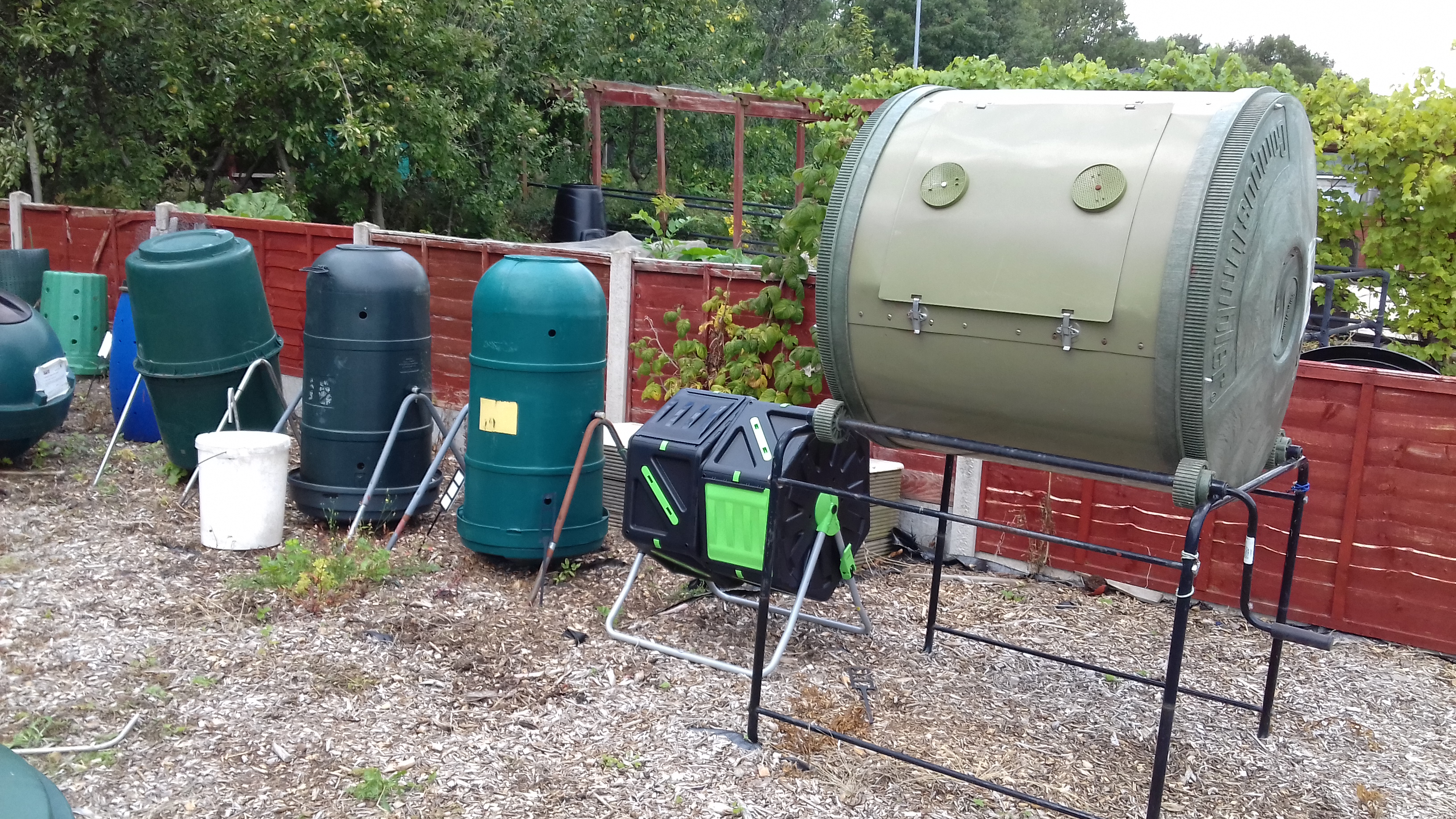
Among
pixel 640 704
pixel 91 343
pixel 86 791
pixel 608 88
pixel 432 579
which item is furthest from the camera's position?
pixel 608 88

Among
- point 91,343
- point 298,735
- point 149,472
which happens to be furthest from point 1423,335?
point 91,343

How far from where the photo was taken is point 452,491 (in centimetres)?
634

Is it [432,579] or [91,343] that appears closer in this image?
[432,579]

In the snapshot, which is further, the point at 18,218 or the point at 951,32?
the point at 951,32

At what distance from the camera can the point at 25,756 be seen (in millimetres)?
3887

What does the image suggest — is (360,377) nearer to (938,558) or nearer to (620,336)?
(620,336)

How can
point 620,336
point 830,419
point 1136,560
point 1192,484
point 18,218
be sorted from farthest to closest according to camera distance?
1. point 18,218
2. point 620,336
3. point 1136,560
4. point 830,419
5. point 1192,484

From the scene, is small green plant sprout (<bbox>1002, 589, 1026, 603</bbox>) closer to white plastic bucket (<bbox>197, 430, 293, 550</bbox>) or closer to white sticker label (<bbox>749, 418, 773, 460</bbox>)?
white sticker label (<bbox>749, 418, 773, 460</bbox>)

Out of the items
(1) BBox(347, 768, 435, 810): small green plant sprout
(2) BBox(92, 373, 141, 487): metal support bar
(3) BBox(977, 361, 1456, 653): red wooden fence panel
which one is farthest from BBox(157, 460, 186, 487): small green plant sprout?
(3) BBox(977, 361, 1456, 653): red wooden fence panel

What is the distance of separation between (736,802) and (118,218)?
9.57m

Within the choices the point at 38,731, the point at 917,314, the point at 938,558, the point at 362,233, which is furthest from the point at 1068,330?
the point at 362,233

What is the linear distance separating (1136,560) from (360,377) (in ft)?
13.7

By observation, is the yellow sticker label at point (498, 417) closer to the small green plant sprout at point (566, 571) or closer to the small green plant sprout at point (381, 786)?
the small green plant sprout at point (566, 571)

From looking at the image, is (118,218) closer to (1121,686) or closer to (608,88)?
(608,88)
